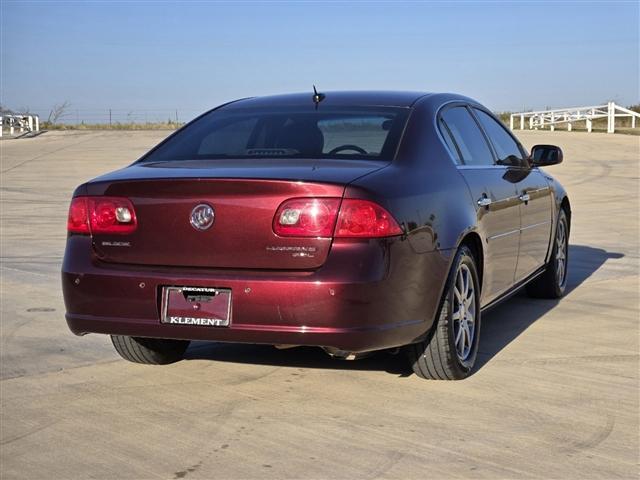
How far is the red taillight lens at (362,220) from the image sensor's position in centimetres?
465

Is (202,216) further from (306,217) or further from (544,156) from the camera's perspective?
(544,156)

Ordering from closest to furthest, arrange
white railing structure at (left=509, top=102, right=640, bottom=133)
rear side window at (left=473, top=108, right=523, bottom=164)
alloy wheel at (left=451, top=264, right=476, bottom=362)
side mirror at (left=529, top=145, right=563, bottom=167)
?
alloy wheel at (left=451, top=264, right=476, bottom=362), rear side window at (left=473, top=108, right=523, bottom=164), side mirror at (left=529, top=145, right=563, bottom=167), white railing structure at (left=509, top=102, right=640, bottom=133)

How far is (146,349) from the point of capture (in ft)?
19.2

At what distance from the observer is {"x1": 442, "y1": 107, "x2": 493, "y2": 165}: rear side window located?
19.9 feet

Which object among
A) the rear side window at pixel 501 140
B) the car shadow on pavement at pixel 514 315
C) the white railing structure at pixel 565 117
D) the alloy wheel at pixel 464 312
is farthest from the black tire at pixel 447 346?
the white railing structure at pixel 565 117

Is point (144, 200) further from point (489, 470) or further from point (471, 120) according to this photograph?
point (471, 120)

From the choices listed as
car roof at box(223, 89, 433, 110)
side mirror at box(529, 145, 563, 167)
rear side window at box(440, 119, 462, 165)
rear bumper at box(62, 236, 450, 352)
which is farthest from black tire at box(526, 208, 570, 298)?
rear bumper at box(62, 236, 450, 352)

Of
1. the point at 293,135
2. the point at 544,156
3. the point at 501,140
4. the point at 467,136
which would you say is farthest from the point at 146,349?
the point at 544,156

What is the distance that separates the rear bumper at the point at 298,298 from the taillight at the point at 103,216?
9cm

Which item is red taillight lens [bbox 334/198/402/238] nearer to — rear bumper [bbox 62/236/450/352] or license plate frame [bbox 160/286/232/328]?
rear bumper [bbox 62/236/450/352]

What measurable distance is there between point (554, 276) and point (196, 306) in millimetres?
3972

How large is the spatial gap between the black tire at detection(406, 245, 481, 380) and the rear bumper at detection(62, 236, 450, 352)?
0.71 feet

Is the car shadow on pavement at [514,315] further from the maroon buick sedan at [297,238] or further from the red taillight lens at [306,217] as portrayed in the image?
the red taillight lens at [306,217]

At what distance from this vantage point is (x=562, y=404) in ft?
16.6
